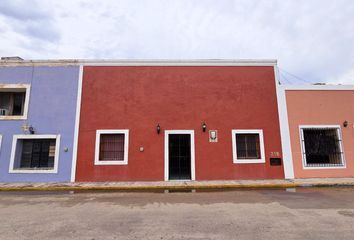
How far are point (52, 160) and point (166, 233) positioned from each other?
9.38 metres

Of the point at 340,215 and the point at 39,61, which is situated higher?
the point at 39,61

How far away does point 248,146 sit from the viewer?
38.6 ft

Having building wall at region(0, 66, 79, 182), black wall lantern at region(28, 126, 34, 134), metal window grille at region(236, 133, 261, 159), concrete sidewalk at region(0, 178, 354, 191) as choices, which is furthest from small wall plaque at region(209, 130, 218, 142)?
black wall lantern at region(28, 126, 34, 134)

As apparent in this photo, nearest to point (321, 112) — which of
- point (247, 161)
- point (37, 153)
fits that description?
point (247, 161)

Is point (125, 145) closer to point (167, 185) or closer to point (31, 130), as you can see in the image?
point (167, 185)

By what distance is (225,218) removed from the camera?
5352mm

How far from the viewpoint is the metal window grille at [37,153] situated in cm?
1159

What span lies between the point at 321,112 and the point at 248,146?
4.28 m

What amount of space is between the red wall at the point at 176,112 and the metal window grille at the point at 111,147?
0.44 meters

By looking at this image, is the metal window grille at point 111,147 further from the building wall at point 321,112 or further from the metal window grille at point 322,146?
the metal window grille at point 322,146

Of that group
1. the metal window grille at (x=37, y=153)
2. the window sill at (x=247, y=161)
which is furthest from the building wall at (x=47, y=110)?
the window sill at (x=247, y=161)

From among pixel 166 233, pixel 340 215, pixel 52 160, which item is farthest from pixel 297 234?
pixel 52 160

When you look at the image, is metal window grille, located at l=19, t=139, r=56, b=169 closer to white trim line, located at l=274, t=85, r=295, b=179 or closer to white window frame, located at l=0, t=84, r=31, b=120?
white window frame, located at l=0, t=84, r=31, b=120

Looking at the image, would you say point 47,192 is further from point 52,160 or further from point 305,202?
point 305,202
